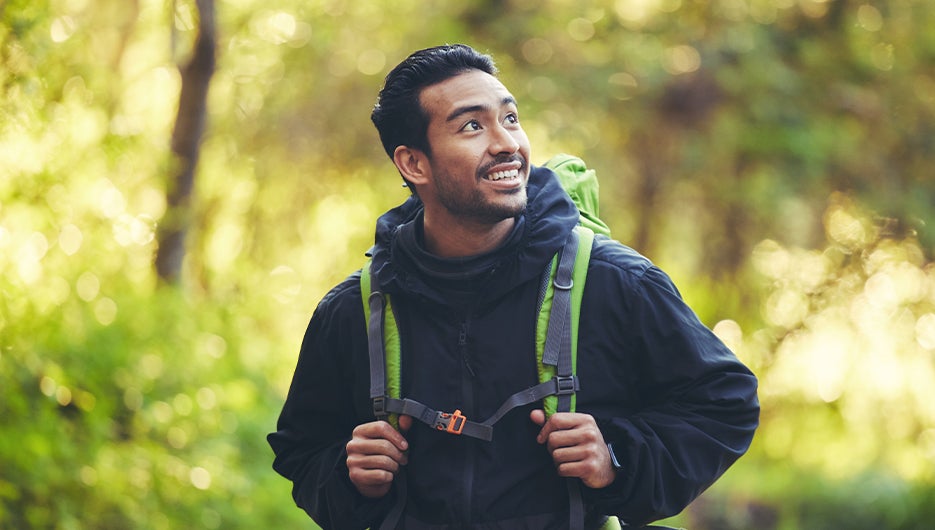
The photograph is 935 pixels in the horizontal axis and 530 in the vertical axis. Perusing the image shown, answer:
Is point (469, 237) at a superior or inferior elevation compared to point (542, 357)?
superior

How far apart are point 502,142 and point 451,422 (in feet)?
2.42

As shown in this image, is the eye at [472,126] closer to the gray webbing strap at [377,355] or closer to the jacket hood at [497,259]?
the jacket hood at [497,259]

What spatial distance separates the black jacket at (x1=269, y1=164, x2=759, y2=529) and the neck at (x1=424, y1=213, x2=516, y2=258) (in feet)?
0.21

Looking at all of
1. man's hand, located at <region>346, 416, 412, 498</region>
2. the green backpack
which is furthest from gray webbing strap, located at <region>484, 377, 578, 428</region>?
man's hand, located at <region>346, 416, 412, 498</region>

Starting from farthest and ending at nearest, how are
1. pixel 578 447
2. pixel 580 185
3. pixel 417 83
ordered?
pixel 580 185
pixel 417 83
pixel 578 447

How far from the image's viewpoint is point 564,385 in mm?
2838

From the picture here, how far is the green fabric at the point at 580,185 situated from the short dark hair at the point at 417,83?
0.34m

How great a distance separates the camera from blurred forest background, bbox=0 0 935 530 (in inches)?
364

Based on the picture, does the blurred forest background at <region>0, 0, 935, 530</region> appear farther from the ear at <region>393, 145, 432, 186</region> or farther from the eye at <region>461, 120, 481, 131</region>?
the eye at <region>461, 120, 481, 131</region>

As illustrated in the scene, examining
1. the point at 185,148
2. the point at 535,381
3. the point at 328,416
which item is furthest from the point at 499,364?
the point at 185,148

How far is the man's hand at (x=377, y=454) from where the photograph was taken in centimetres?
294

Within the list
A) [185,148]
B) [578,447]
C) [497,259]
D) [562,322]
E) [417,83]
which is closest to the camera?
[578,447]

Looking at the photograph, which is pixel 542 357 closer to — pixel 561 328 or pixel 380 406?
pixel 561 328

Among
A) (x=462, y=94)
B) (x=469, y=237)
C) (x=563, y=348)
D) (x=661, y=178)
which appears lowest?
(x=563, y=348)
